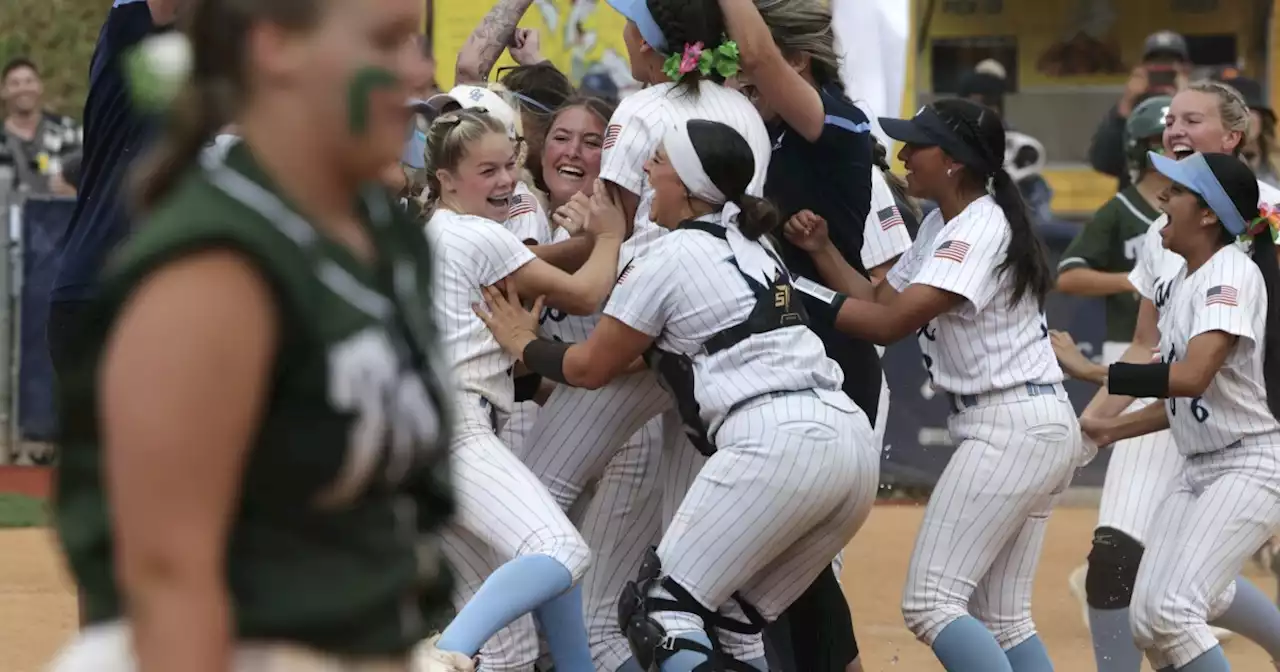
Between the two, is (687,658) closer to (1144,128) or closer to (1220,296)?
(1220,296)

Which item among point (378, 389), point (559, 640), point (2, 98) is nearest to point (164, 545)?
point (378, 389)

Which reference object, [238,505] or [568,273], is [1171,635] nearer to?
[568,273]

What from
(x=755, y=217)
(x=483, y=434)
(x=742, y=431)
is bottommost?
(x=483, y=434)

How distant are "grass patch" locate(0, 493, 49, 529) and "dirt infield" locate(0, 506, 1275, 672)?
136 mm

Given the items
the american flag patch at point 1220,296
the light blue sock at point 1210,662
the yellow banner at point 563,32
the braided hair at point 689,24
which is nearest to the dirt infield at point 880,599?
the light blue sock at point 1210,662

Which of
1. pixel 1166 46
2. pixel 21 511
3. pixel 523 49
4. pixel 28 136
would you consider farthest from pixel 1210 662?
pixel 28 136

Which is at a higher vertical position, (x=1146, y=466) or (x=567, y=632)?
(x=567, y=632)

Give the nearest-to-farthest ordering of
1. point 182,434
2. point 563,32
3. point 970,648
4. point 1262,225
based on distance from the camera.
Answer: point 182,434, point 970,648, point 1262,225, point 563,32

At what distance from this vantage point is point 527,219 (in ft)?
19.2

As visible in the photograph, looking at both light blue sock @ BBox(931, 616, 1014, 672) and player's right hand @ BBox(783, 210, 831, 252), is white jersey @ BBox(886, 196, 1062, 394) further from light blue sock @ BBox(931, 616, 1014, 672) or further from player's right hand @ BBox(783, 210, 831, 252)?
light blue sock @ BBox(931, 616, 1014, 672)

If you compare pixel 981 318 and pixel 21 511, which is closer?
pixel 981 318

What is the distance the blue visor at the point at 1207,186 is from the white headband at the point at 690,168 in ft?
4.91

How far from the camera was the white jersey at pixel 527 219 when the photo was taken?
19.1ft

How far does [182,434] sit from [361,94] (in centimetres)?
40
